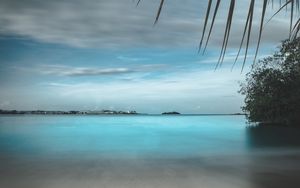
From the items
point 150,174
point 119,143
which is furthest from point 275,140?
point 150,174

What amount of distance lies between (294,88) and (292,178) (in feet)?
70.4

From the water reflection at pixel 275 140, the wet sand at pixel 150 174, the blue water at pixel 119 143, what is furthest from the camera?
the water reflection at pixel 275 140


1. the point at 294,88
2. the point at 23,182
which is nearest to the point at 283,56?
the point at 294,88

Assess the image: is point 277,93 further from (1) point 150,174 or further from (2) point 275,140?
(1) point 150,174

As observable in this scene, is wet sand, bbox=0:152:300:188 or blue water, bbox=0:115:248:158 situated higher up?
blue water, bbox=0:115:248:158

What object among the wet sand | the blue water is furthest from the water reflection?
the wet sand

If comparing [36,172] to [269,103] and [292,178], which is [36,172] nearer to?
[292,178]

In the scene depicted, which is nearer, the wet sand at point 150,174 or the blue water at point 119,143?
the wet sand at point 150,174

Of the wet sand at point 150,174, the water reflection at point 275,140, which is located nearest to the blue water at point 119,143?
the water reflection at point 275,140

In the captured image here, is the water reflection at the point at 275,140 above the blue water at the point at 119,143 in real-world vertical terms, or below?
above

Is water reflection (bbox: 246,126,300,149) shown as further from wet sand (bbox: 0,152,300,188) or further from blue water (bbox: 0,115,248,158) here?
wet sand (bbox: 0,152,300,188)

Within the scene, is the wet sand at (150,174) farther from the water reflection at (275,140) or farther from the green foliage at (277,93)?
the green foliage at (277,93)

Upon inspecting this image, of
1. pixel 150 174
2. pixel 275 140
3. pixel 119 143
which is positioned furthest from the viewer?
pixel 119 143

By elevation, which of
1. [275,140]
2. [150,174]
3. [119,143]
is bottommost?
[150,174]
